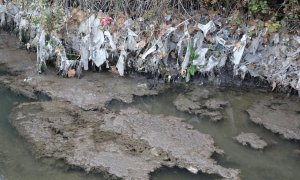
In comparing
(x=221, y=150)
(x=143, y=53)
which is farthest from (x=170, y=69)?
(x=221, y=150)

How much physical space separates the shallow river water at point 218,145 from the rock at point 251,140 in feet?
0.20

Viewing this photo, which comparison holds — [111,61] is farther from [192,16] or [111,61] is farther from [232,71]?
[232,71]

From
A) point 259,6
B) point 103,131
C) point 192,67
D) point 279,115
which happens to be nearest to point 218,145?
point 279,115

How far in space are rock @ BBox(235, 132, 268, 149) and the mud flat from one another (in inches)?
14.7

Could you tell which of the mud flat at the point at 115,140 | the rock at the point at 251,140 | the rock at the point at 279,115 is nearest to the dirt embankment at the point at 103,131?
the mud flat at the point at 115,140

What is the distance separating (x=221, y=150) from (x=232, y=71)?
1769 millimetres

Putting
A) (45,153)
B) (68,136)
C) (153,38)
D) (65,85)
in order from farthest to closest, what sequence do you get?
(153,38) < (65,85) < (68,136) < (45,153)

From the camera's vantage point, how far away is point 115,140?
4.50 m

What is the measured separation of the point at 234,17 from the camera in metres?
5.89

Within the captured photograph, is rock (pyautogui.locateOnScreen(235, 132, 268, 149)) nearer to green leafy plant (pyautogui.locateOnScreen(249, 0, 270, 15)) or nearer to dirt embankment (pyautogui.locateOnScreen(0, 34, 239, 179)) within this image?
dirt embankment (pyautogui.locateOnScreen(0, 34, 239, 179))

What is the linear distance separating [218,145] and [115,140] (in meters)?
1.12

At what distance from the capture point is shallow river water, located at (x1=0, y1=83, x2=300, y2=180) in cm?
402

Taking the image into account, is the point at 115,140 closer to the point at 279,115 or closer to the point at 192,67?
the point at 192,67

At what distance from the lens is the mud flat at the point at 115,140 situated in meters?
4.14
